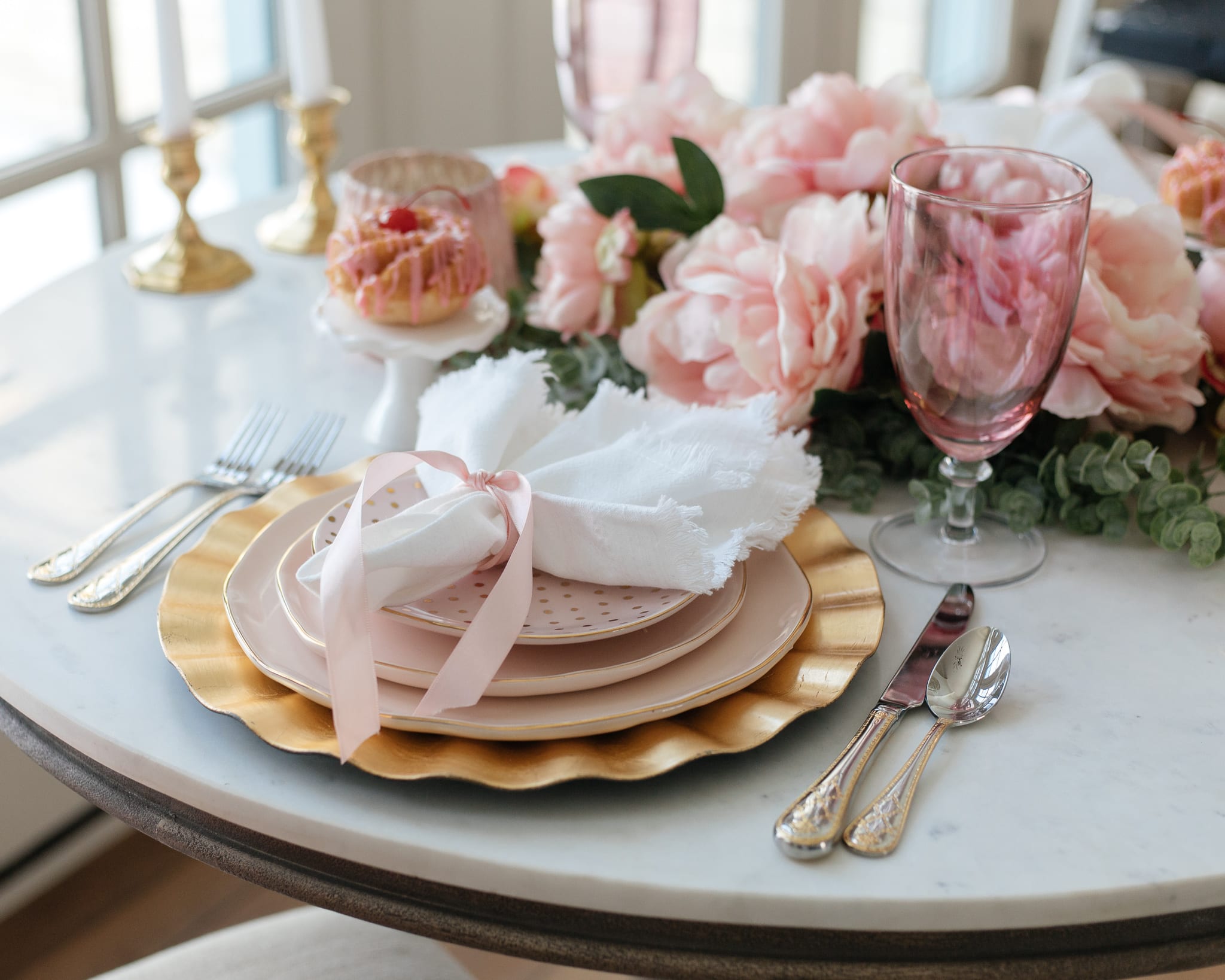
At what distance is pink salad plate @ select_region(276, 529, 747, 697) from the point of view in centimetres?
52

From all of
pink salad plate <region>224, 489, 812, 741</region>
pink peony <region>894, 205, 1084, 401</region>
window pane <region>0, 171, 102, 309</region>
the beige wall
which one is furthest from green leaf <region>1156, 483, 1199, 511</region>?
the beige wall

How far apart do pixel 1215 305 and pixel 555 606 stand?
471mm

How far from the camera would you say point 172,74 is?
1.05 m

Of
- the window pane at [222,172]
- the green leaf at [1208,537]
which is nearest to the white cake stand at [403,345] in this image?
the green leaf at [1208,537]

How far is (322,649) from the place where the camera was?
546 millimetres

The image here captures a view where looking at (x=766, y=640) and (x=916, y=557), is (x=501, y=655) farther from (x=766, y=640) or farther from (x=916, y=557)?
(x=916, y=557)

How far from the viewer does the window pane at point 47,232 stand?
1516 millimetres

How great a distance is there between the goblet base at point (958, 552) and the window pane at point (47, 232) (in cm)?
117

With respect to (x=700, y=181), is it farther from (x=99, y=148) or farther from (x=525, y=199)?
(x=99, y=148)

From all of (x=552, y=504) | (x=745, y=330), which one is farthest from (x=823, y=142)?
(x=552, y=504)

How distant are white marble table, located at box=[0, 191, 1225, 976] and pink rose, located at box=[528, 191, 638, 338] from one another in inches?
10.0

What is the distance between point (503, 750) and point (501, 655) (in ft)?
0.13

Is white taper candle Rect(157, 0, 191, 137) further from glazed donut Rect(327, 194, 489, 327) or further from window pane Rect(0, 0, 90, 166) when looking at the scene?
window pane Rect(0, 0, 90, 166)

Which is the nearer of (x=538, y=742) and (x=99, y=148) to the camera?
(x=538, y=742)
